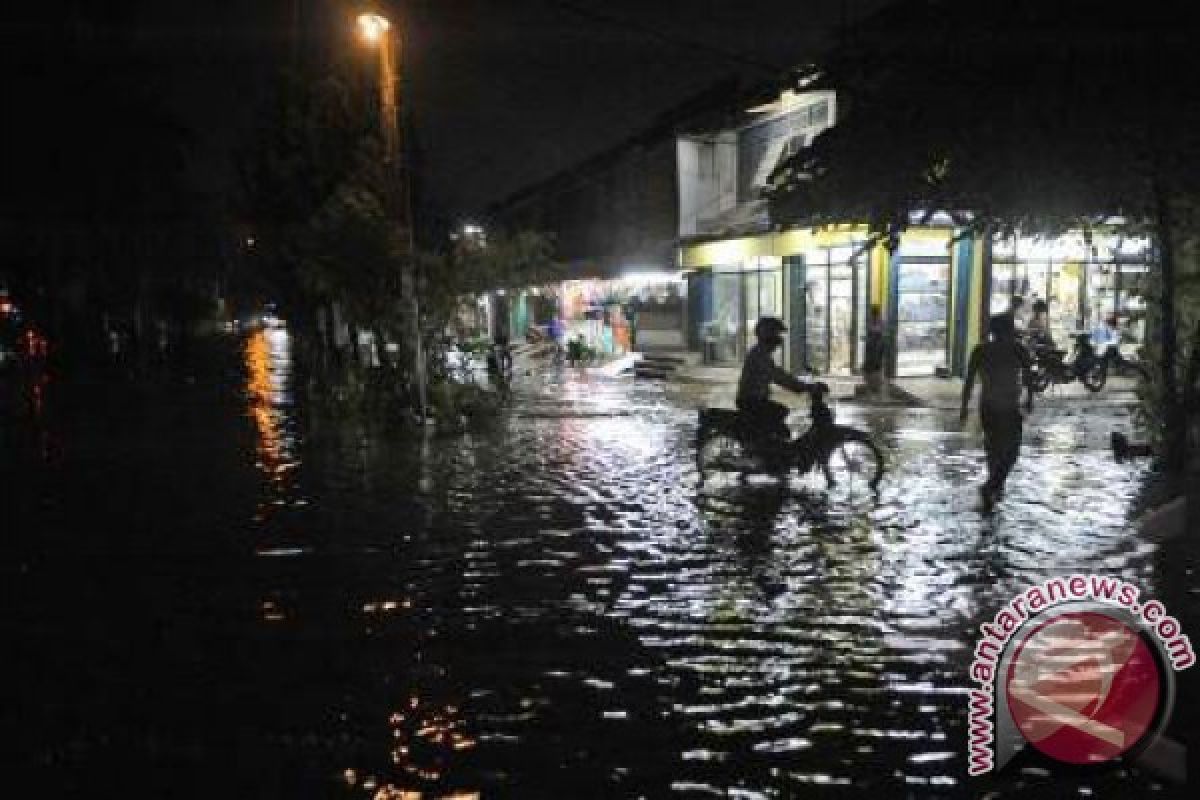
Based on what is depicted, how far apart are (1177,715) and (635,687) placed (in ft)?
9.41

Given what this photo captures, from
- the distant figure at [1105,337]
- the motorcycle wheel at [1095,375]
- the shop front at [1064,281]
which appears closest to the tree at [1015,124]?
the motorcycle wheel at [1095,375]

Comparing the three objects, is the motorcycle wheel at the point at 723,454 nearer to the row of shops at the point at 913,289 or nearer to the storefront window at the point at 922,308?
the row of shops at the point at 913,289

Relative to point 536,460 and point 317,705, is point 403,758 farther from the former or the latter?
point 536,460

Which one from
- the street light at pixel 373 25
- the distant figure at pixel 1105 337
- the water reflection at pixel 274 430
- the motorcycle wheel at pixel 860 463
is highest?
the street light at pixel 373 25

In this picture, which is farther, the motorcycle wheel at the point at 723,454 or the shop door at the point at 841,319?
the shop door at the point at 841,319

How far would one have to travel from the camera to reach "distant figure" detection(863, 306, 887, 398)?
20922 millimetres

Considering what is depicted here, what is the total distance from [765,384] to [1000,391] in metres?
→ 2.61

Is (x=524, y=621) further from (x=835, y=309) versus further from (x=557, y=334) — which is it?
(x=557, y=334)

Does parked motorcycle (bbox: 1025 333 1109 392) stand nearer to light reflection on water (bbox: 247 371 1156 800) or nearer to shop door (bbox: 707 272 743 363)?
light reflection on water (bbox: 247 371 1156 800)

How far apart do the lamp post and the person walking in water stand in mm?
10096

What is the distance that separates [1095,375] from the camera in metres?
21.0

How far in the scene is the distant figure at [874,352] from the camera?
68.6ft

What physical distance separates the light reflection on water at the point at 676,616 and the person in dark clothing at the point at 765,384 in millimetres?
827

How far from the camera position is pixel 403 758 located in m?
4.76
